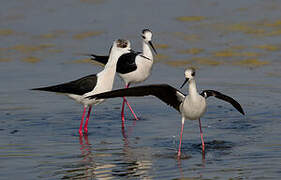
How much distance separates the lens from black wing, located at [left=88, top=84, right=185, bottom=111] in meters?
8.96

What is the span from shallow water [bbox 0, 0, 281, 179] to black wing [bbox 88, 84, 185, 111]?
0.65 m

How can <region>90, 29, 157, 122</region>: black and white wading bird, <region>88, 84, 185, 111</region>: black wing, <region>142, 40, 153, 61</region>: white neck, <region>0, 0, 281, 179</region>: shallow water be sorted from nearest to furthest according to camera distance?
<region>0, 0, 281, 179</region>: shallow water → <region>88, 84, 185, 111</region>: black wing → <region>90, 29, 157, 122</region>: black and white wading bird → <region>142, 40, 153, 61</region>: white neck

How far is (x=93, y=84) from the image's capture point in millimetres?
11172

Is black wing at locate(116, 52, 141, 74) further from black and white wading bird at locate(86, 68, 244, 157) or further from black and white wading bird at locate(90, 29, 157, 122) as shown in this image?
black and white wading bird at locate(86, 68, 244, 157)

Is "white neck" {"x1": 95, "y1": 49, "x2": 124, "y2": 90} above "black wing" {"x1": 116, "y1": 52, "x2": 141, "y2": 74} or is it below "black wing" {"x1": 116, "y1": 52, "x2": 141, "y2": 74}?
below

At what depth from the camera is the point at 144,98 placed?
13297 mm

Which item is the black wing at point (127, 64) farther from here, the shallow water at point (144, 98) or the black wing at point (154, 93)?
the black wing at point (154, 93)

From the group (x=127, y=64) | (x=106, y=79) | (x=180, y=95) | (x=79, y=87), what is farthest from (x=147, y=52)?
(x=180, y=95)

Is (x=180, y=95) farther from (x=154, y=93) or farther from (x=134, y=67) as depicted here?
(x=134, y=67)

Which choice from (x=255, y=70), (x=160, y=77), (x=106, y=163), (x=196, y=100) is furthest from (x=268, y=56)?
(x=106, y=163)

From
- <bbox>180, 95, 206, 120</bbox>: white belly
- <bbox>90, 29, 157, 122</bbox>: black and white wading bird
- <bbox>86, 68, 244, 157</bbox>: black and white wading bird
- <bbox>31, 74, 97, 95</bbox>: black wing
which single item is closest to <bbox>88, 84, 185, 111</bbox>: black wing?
<bbox>86, 68, 244, 157</bbox>: black and white wading bird

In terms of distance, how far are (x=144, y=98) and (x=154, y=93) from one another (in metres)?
3.95

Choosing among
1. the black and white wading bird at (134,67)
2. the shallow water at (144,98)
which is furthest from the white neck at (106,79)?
the black and white wading bird at (134,67)

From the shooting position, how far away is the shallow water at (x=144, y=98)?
8.80 metres
